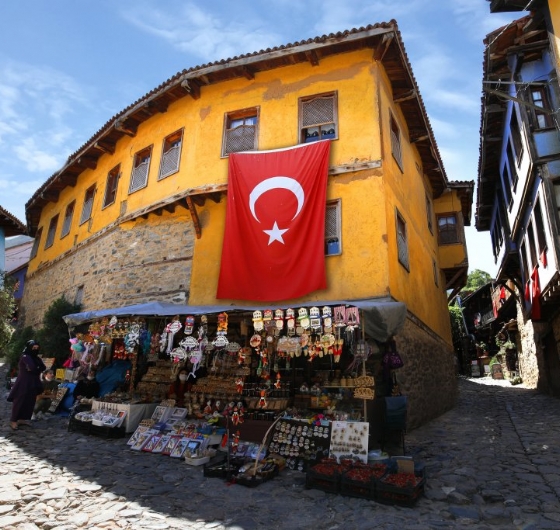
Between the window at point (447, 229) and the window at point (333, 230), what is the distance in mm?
8159

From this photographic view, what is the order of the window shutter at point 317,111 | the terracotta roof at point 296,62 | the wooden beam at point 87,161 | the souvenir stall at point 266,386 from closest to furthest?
1. the souvenir stall at point 266,386
2. the terracotta roof at point 296,62
3. the window shutter at point 317,111
4. the wooden beam at point 87,161

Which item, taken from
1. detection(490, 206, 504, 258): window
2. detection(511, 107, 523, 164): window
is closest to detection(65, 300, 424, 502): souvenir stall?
detection(511, 107, 523, 164): window

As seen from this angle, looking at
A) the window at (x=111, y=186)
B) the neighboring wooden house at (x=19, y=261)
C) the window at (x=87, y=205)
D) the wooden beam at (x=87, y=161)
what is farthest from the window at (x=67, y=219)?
the neighboring wooden house at (x=19, y=261)

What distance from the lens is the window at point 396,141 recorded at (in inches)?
431

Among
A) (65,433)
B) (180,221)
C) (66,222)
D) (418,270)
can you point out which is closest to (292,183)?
(180,221)

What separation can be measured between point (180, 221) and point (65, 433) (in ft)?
19.8

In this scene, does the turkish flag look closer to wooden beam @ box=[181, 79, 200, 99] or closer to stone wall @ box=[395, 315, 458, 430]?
stone wall @ box=[395, 315, 458, 430]

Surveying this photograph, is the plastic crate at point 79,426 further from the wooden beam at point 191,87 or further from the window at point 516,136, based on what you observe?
the window at point 516,136

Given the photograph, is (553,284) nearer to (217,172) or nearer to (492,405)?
(492,405)

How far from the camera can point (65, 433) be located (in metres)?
8.45

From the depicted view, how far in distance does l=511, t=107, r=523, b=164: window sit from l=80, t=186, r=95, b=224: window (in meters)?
15.1

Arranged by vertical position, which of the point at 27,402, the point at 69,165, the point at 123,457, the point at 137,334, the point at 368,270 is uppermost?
the point at 69,165

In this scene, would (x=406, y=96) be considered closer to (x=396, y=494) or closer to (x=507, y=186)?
(x=507, y=186)

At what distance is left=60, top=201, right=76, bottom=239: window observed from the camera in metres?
16.8
